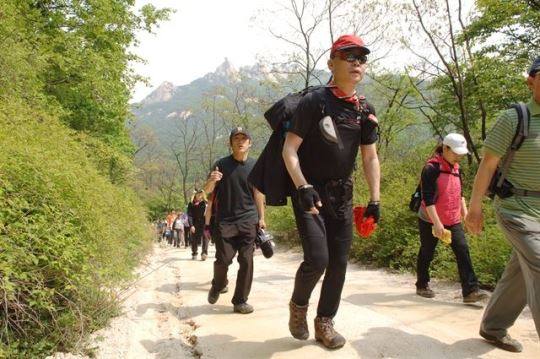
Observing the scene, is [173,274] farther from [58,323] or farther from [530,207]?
[530,207]

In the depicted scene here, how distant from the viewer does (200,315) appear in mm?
4898

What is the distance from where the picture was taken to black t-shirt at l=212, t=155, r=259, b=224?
17.4ft

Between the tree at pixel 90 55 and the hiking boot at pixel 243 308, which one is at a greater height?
the tree at pixel 90 55

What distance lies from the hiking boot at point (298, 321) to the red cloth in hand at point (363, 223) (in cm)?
72

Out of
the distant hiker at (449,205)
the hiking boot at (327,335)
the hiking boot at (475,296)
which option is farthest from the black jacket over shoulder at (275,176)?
the hiking boot at (475,296)

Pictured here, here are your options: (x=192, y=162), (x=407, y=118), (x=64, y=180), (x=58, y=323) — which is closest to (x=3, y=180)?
(x=64, y=180)

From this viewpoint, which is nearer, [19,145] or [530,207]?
[530,207]

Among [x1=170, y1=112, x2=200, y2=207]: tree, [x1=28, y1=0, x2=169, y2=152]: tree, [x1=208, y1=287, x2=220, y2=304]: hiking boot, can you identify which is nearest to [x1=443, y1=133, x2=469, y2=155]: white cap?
[x1=208, y1=287, x2=220, y2=304]: hiking boot

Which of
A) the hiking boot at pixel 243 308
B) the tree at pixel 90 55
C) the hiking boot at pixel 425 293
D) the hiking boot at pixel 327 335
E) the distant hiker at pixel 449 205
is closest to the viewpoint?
the hiking boot at pixel 327 335

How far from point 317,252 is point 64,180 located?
8.33 feet

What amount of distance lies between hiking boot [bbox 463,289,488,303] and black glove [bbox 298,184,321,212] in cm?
305

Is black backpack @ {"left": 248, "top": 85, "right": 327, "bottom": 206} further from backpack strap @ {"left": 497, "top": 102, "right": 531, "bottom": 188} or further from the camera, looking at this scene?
the camera

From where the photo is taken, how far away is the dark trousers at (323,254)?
10.6 feet

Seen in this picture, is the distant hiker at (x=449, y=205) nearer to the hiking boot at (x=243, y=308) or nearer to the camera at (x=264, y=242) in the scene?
the camera at (x=264, y=242)
